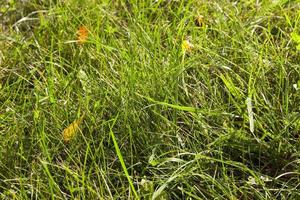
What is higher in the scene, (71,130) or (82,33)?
(82,33)

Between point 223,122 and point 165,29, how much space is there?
1.88ft

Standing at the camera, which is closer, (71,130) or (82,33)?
(71,130)

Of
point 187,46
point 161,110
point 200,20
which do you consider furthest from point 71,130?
point 200,20

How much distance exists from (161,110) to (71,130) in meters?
0.31

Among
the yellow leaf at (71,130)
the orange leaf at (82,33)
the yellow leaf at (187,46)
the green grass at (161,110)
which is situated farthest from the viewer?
the orange leaf at (82,33)

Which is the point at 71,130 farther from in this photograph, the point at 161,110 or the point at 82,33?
the point at 82,33

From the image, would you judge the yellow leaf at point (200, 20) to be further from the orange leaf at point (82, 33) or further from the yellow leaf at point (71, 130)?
the yellow leaf at point (71, 130)

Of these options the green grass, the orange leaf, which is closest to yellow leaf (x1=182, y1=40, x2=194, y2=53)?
the green grass

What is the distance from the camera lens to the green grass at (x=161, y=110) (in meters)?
1.65

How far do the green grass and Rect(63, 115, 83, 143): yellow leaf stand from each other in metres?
0.02

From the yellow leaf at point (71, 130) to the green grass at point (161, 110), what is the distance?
0.02 m

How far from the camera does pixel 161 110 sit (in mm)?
1803

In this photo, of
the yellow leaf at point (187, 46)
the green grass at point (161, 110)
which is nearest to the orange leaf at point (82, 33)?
the green grass at point (161, 110)

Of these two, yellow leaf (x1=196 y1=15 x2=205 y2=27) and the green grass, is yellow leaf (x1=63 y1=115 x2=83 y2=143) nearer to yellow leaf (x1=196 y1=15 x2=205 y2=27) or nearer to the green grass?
the green grass
